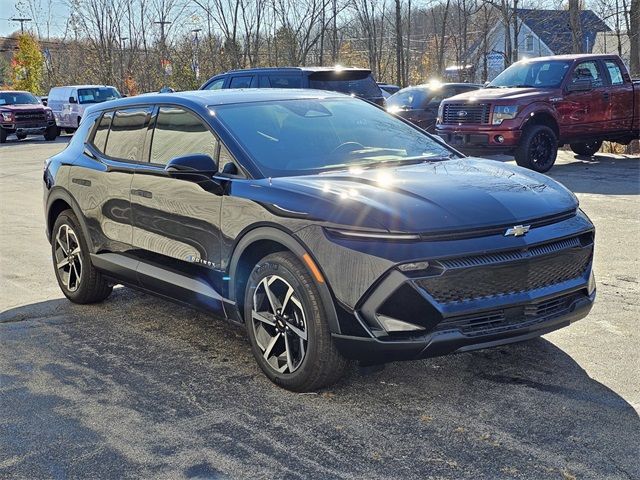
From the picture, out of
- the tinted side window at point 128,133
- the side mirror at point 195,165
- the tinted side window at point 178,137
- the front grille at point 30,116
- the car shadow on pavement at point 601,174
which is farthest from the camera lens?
the front grille at point 30,116

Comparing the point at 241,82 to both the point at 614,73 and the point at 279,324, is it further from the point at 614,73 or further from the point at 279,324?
the point at 279,324

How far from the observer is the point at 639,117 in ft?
48.9

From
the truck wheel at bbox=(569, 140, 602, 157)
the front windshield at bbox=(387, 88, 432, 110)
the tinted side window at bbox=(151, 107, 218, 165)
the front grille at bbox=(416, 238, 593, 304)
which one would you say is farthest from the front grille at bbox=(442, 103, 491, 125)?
the front grille at bbox=(416, 238, 593, 304)

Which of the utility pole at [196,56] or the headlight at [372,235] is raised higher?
the utility pole at [196,56]

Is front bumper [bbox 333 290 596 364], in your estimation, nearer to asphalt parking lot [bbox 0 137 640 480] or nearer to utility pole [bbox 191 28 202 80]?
asphalt parking lot [bbox 0 137 640 480]

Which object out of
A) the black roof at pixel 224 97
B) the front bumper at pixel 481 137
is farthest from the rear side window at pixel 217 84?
the black roof at pixel 224 97

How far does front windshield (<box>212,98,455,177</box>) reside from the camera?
4730mm

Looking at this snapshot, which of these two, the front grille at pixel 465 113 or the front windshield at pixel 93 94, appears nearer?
the front grille at pixel 465 113

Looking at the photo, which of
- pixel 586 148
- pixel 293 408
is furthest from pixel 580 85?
pixel 293 408

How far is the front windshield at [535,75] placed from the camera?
553 inches

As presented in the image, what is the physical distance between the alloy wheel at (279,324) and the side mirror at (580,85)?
11.0 metres

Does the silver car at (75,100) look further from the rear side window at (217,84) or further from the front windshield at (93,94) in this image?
the rear side window at (217,84)

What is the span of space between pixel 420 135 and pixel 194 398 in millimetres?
2489

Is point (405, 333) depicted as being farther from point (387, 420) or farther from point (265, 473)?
point (265, 473)
